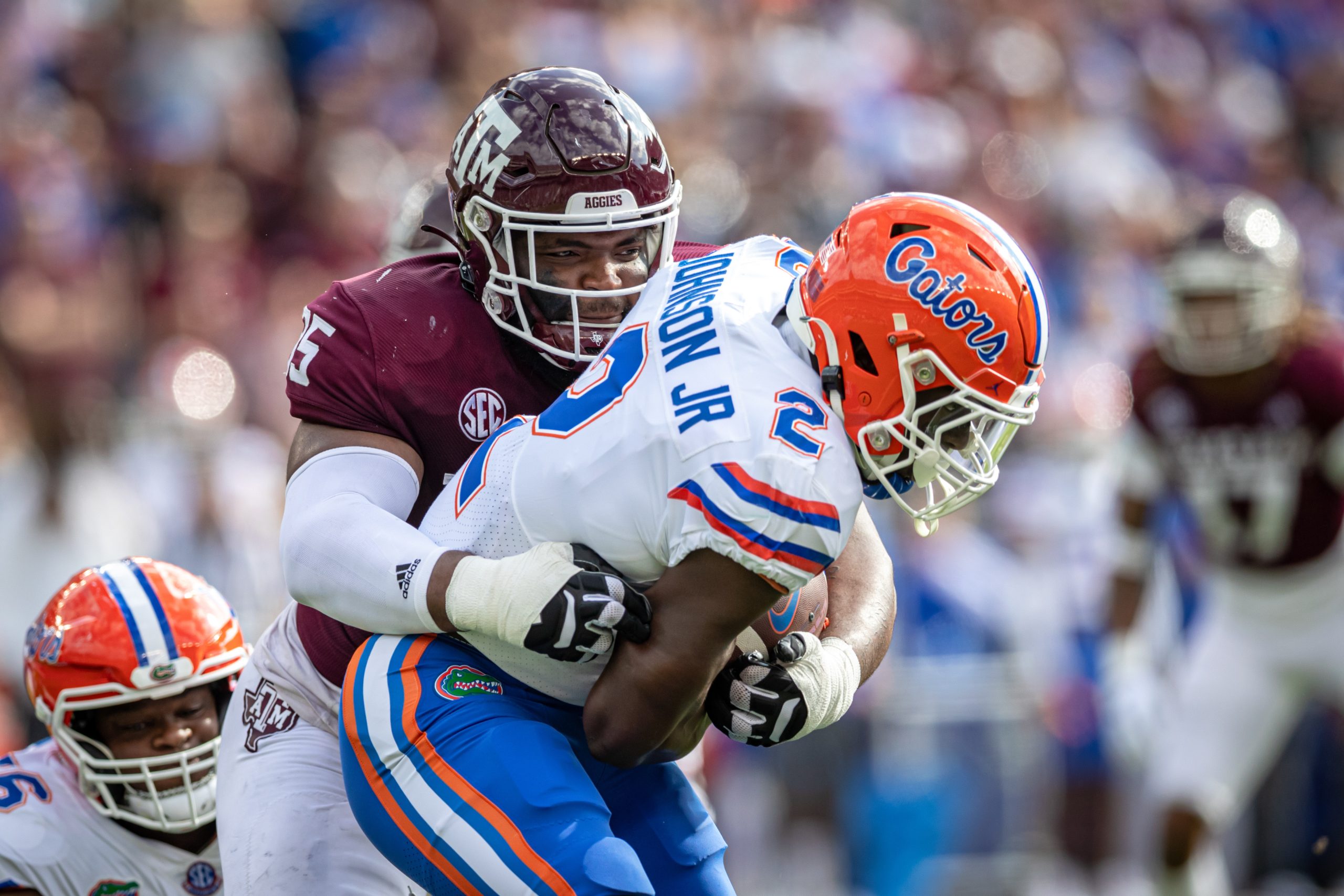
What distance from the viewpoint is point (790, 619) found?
299 cm

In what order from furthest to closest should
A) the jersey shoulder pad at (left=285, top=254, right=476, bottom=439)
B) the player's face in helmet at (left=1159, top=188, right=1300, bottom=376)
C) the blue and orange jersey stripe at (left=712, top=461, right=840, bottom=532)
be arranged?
the player's face in helmet at (left=1159, top=188, right=1300, bottom=376) → the jersey shoulder pad at (left=285, top=254, right=476, bottom=439) → the blue and orange jersey stripe at (left=712, top=461, right=840, bottom=532)

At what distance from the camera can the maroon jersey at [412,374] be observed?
10.1 feet

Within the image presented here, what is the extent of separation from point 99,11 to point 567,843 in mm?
6984

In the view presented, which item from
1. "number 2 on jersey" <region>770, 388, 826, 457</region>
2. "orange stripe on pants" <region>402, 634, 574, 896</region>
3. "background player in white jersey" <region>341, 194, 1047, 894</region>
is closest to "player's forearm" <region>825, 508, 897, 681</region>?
"background player in white jersey" <region>341, 194, 1047, 894</region>

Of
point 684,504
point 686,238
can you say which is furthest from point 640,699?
point 686,238

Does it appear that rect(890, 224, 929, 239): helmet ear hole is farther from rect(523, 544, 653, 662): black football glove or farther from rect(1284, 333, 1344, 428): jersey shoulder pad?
rect(1284, 333, 1344, 428): jersey shoulder pad

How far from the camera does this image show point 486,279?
10.5 ft

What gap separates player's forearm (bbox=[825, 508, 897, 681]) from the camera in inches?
122

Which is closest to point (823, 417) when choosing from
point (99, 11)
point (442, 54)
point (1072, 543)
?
point (1072, 543)

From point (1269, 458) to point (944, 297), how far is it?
4287 millimetres

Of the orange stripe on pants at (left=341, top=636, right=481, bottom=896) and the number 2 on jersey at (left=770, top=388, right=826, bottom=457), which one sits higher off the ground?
the number 2 on jersey at (left=770, top=388, right=826, bottom=457)

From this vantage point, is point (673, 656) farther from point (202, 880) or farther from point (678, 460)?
point (202, 880)

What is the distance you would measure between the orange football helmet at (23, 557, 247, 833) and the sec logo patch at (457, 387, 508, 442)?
99cm

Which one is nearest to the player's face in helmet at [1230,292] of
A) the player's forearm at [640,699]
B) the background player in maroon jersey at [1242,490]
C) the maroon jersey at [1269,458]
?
the background player in maroon jersey at [1242,490]
